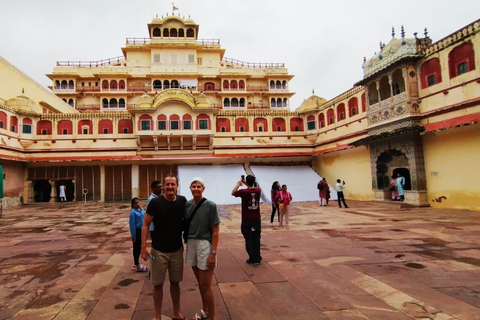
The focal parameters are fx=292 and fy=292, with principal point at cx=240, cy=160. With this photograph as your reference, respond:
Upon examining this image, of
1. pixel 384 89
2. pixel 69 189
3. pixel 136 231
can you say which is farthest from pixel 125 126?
pixel 136 231

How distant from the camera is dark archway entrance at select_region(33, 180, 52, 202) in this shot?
23.3 m

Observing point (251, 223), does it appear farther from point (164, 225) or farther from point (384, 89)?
point (384, 89)

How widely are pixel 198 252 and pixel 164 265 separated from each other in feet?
1.26

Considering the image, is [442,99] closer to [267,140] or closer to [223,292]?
[267,140]

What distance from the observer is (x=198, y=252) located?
326cm

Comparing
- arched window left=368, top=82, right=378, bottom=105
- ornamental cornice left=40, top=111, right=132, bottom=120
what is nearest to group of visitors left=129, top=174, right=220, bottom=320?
arched window left=368, top=82, right=378, bottom=105

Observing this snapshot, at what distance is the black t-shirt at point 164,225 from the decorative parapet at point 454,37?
49.0ft

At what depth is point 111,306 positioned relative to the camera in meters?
3.66

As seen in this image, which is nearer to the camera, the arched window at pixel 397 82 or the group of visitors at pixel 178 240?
the group of visitors at pixel 178 240

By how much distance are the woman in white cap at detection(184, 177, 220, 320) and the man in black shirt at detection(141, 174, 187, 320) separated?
136 mm

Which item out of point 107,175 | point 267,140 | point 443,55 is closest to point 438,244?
point 443,55

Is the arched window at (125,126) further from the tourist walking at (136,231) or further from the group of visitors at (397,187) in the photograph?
the tourist walking at (136,231)

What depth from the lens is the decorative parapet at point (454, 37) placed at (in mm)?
12211

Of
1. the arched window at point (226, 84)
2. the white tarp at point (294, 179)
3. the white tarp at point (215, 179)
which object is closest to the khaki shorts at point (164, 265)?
the white tarp at point (215, 179)
